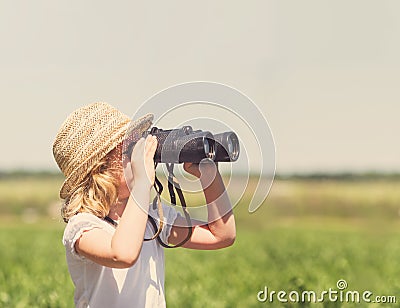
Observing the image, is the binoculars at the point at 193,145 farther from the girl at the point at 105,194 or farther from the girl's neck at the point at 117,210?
the girl's neck at the point at 117,210

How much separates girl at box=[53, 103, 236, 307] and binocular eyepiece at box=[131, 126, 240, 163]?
1.2 inches

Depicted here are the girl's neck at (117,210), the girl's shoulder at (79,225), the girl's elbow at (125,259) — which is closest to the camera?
the girl's elbow at (125,259)

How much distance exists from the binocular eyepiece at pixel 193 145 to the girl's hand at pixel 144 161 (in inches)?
1.0

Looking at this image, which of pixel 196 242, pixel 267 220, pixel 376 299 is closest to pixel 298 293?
pixel 376 299

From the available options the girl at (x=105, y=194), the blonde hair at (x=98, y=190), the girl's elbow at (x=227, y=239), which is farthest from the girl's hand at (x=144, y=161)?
the girl's elbow at (x=227, y=239)

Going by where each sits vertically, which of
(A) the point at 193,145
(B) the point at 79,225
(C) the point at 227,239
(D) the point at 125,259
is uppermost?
(A) the point at 193,145

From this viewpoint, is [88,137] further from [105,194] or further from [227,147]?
[227,147]

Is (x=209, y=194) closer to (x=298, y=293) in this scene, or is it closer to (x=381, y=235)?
(x=298, y=293)

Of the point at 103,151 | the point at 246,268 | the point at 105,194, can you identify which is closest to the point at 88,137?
the point at 103,151

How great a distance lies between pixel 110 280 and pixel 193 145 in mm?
450

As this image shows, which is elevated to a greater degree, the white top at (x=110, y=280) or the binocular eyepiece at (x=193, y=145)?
the binocular eyepiece at (x=193, y=145)

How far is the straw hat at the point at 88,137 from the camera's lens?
2.45 m

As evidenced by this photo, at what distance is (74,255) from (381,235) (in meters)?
6.78

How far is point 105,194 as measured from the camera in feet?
8.07
